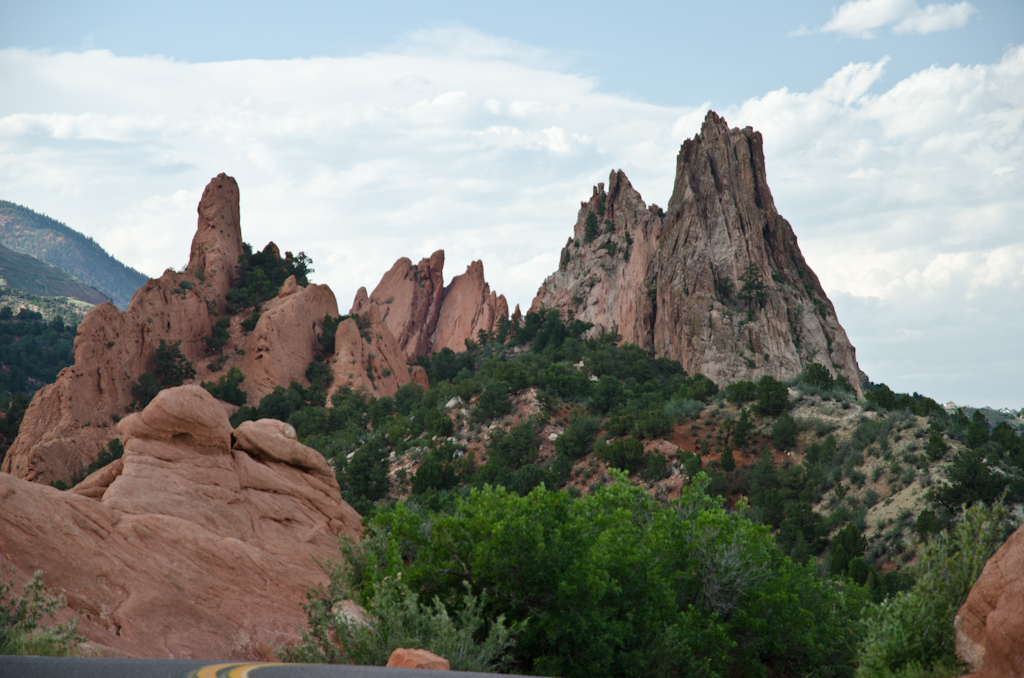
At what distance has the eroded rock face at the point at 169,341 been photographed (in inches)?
1826

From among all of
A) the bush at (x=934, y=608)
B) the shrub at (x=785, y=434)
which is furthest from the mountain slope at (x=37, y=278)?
the bush at (x=934, y=608)

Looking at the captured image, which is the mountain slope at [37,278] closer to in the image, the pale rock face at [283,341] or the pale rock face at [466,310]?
the pale rock face at [466,310]

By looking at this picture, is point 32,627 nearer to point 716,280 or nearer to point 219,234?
point 219,234

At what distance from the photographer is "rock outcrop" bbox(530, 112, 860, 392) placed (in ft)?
256

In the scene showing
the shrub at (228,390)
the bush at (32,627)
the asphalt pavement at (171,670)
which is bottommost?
the bush at (32,627)

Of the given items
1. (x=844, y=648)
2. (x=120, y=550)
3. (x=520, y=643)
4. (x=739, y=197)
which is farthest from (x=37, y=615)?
(x=739, y=197)

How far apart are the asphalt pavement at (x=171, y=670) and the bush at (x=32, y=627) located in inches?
32.9

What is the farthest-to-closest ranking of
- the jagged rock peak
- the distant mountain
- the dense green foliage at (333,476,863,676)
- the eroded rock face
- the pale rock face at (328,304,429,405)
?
1. the distant mountain
2. the jagged rock peak
3. the pale rock face at (328,304,429,405)
4. the eroded rock face
5. the dense green foliage at (333,476,863,676)

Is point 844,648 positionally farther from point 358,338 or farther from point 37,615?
point 358,338

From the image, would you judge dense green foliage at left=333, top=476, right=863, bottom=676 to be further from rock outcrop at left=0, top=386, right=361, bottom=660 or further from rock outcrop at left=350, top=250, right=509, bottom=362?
rock outcrop at left=350, top=250, right=509, bottom=362

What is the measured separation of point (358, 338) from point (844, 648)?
5244cm

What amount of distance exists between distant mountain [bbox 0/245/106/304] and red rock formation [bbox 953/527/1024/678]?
177 metres

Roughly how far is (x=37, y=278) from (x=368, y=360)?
484ft

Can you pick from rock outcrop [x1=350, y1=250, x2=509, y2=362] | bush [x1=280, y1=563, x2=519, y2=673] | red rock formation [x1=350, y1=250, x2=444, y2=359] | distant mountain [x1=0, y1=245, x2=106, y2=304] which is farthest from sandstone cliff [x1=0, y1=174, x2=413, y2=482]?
distant mountain [x1=0, y1=245, x2=106, y2=304]
